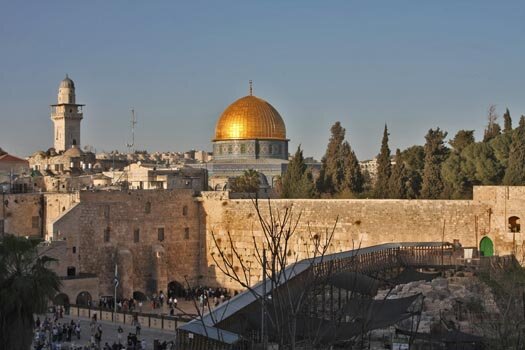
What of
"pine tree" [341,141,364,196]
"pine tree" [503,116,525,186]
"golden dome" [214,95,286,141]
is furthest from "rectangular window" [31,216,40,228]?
"golden dome" [214,95,286,141]

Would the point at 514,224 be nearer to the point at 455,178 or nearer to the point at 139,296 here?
the point at 455,178

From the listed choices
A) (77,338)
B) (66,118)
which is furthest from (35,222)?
(66,118)

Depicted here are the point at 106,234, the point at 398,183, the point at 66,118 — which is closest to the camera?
the point at 106,234

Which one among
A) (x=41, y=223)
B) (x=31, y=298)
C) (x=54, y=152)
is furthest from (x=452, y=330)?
(x=54, y=152)

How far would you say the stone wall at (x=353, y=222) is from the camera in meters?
29.7

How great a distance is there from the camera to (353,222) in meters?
31.7

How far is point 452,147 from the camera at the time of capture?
3738cm

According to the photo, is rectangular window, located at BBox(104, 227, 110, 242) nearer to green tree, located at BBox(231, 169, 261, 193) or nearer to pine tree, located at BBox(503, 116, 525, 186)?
green tree, located at BBox(231, 169, 261, 193)

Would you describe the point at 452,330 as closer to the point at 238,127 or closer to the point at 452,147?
the point at 452,147

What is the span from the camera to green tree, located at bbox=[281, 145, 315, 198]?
36.8 metres

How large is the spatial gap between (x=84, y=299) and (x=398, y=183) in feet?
37.9

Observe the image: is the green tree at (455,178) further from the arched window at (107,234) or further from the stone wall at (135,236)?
the arched window at (107,234)

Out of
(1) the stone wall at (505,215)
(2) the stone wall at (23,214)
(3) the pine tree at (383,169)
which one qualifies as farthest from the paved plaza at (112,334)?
(3) the pine tree at (383,169)

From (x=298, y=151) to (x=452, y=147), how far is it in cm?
606
